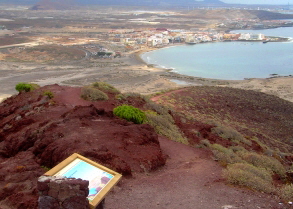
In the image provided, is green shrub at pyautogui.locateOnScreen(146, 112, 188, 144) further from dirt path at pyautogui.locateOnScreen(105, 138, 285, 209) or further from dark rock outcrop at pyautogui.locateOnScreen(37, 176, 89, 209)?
dark rock outcrop at pyautogui.locateOnScreen(37, 176, 89, 209)

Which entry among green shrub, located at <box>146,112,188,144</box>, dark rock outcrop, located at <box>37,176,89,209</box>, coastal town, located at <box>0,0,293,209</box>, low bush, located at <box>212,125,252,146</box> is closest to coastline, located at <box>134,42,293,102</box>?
coastal town, located at <box>0,0,293,209</box>

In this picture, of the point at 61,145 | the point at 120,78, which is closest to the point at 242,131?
the point at 61,145

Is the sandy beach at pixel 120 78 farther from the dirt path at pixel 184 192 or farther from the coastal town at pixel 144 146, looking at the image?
the dirt path at pixel 184 192

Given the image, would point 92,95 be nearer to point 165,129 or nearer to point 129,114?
point 129,114

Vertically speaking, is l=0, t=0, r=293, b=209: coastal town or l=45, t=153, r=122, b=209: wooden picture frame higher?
l=45, t=153, r=122, b=209: wooden picture frame

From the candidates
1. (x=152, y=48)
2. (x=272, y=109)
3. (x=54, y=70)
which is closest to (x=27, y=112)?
(x=272, y=109)

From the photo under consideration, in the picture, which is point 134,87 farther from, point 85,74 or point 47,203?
point 47,203
